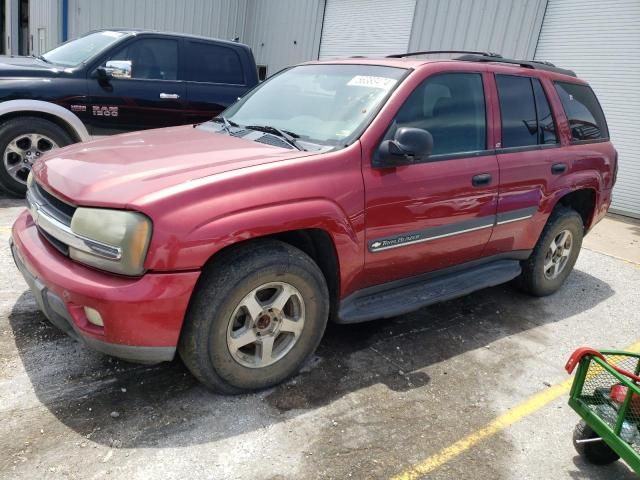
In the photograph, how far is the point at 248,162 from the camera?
268 cm

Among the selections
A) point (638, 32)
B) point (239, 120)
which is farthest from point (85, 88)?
point (638, 32)

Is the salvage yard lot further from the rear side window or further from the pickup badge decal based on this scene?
the pickup badge decal

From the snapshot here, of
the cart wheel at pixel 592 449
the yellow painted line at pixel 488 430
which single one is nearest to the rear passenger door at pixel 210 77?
the yellow painted line at pixel 488 430

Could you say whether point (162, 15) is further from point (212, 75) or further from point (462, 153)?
point (462, 153)

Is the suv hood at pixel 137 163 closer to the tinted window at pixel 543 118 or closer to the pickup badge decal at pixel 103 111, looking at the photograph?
the tinted window at pixel 543 118

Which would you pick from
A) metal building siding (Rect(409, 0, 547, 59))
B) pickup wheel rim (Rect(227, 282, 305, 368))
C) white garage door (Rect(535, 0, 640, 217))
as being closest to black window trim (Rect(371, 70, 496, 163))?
pickup wheel rim (Rect(227, 282, 305, 368))

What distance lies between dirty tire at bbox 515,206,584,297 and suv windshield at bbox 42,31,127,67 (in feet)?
16.6

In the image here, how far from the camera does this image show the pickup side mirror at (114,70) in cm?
546

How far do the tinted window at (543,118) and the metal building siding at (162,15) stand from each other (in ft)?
38.5

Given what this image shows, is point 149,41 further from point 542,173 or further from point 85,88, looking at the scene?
point 542,173

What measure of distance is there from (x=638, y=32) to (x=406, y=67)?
7426mm

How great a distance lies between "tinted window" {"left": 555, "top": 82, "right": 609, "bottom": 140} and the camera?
438cm

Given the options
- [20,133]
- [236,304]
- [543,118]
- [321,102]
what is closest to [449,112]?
[321,102]

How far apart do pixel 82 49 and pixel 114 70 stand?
95 cm
